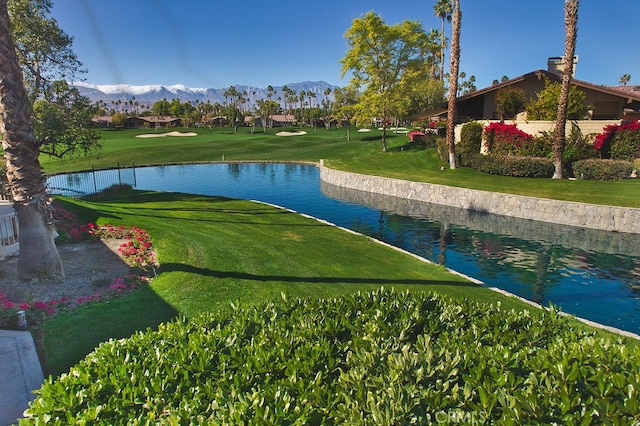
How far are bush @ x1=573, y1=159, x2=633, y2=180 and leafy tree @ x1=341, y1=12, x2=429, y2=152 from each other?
19605mm

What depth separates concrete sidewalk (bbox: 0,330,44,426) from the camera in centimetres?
539

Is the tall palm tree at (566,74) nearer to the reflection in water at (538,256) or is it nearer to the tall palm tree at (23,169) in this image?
the reflection in water at (538,256)

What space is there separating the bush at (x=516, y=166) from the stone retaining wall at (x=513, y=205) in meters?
5.49

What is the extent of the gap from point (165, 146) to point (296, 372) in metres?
55.7

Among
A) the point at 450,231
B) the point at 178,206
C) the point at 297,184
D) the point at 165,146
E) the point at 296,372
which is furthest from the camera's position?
the point at 165,146

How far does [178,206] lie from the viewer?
21109 millimetres

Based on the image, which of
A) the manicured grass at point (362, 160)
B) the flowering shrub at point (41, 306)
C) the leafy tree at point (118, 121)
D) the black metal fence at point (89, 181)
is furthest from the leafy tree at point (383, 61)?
the leafy tree at point (118, 121)

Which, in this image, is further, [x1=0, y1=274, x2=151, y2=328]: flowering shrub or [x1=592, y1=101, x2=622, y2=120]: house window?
[x1=592, y1=101, x2=622, y2=120]: house window

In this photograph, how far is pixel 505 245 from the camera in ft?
55.7

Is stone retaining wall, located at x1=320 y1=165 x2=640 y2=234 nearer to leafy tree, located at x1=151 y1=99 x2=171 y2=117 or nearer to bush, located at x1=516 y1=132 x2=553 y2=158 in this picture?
bush, located at x1=516 y1=132 x2=553 y2=158

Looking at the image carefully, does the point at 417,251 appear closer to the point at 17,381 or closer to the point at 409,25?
the point at 17,381

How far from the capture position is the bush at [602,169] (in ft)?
76.4

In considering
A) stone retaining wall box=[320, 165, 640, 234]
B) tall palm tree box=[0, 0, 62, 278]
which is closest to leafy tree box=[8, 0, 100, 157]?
tall palm tree box=[0, 0, 62, 278]

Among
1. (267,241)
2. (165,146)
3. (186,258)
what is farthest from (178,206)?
(165,146)
